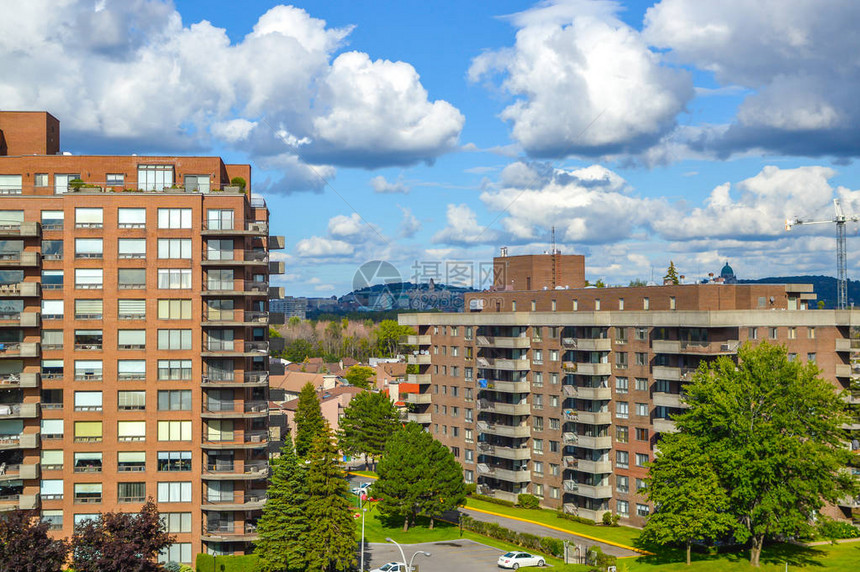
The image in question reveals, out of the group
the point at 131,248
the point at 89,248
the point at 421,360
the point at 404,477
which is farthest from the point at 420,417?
the point at 89,248

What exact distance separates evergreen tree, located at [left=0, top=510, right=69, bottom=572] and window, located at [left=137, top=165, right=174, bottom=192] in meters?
28.1

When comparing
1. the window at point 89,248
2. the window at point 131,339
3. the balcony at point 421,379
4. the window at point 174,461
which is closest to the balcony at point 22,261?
the window at point 89,248

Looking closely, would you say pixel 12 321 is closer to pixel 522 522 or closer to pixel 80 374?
pixel 80 374

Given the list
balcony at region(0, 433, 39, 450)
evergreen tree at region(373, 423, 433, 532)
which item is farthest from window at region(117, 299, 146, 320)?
evergreen tree at region(373, 423, 433, 532)

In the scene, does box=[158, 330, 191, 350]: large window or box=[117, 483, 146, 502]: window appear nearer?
box=[117, 483, 146, 502]: window

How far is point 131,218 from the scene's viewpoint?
68.7 meters

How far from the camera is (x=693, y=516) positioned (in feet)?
238

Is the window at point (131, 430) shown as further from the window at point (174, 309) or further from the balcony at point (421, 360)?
the balcony at point (421, 360)

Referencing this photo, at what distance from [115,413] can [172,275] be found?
478 inches

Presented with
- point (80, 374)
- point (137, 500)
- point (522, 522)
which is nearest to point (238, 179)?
point (80, 374)

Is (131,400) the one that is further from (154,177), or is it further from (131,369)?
(154,177)

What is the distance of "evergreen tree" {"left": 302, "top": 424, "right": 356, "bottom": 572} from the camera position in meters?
68.6

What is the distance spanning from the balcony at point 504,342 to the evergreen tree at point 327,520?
3986 centimetres

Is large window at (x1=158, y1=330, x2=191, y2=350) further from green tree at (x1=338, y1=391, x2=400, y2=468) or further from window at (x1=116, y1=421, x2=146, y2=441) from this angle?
green tree at (x1=338, y1=391, x2=400, y2=468)
